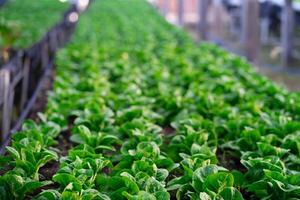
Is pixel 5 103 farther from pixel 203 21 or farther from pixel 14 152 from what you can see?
pixel 203 21

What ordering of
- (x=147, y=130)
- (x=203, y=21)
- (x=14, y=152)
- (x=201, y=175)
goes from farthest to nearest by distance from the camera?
(x=203, y=21) → (x=147, y=130) → (x=14, y=152) → (x=201, y=175)

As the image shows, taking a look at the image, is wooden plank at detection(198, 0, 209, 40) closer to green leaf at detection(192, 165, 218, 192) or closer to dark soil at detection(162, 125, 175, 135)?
dark soil at detection(162, 125, 175, 135)

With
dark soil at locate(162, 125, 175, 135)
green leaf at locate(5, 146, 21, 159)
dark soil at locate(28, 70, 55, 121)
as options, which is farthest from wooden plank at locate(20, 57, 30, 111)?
green leaf at locate(5, 146, 21, 159)

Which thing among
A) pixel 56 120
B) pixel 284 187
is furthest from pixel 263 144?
pixel 56 120

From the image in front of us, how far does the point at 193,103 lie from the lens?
11.9ft

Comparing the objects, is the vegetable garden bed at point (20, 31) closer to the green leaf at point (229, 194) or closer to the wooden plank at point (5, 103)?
the wooden plank at point (5, 103)

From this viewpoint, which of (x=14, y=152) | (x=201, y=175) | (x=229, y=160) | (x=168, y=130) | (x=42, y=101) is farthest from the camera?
(x=42, y=101)

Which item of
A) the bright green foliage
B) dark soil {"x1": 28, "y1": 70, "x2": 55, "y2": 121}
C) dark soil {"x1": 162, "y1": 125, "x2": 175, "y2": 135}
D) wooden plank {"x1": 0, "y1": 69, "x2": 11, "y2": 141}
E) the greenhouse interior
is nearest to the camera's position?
the greenhouse interior

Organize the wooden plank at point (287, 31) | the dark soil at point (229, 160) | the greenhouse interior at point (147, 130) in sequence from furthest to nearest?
the wooden plank at point (287, 31) < the dark soil at point (229, 160) < the greenhouse interior at point (147, 130)

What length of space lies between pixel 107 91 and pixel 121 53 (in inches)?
89.0

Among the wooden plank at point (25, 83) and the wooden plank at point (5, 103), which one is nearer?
the wooden plank at point (5, 103)

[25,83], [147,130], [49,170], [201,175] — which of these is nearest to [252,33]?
[25,83]

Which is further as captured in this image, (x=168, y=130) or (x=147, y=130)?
(x=168, y=130)

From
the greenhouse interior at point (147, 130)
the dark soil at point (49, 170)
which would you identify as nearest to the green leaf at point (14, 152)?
the greenhouse interior at point (147, 130)
